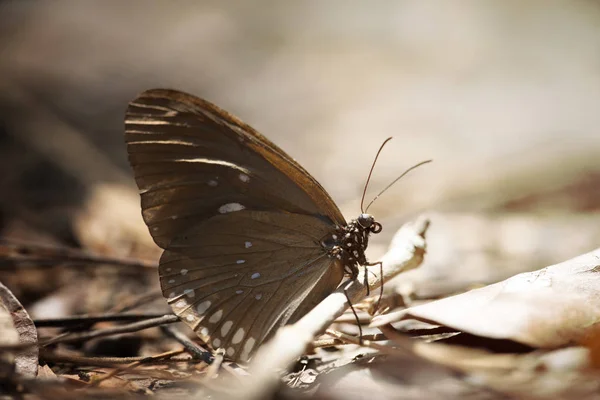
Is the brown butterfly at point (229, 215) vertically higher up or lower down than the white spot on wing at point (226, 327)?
higher up

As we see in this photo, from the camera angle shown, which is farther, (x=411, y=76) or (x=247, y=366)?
(x=411, y=76)

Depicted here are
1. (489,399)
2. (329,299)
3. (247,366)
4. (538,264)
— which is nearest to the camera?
(489,399)

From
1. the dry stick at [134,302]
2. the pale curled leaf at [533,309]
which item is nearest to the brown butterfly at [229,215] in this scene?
the pale curled leaf at [533,309]

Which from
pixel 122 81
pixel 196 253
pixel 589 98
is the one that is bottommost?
pixel 196 253

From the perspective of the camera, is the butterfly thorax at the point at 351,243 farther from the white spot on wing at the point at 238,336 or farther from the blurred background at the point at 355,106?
the blurred background at the point at 355,106

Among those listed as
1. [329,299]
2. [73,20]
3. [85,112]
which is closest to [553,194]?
[329,299]

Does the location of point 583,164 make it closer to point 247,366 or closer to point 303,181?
point 303,181
